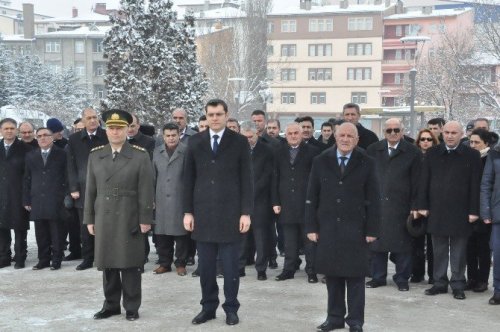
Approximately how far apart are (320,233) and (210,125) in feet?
5.19

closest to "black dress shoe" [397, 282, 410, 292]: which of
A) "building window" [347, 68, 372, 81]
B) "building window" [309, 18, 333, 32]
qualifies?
"building window" [347, 68, 372, 81]

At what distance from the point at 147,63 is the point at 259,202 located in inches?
938

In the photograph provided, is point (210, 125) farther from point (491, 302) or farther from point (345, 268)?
point (491, 302)

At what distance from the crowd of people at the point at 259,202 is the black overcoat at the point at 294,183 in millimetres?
15

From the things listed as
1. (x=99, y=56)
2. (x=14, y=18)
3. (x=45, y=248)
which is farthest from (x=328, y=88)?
(x=45, y=248)

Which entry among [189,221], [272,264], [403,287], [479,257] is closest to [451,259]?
[479,257]

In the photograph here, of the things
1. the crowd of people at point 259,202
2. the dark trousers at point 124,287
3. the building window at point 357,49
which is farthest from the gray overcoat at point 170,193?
the building window at point 357,49

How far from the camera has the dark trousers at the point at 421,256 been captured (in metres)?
9.04

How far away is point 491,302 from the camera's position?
7.92 m

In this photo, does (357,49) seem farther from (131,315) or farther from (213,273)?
(131,315)

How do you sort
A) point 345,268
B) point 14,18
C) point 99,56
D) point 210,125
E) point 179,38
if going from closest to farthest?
point 345,268 < point 210,125 < point 179,38 < point 99,56 < point 14,18

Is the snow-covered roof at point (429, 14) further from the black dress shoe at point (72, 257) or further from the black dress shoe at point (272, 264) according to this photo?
the black dress shoe at point (72, 257)

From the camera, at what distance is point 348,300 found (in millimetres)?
6621

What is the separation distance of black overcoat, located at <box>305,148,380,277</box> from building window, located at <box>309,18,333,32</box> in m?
72.1
